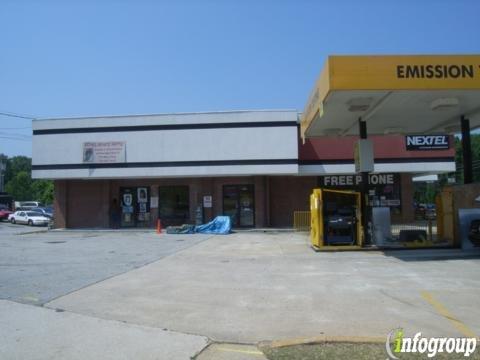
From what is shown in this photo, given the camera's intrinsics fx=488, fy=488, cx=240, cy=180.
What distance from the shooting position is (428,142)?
30.7m

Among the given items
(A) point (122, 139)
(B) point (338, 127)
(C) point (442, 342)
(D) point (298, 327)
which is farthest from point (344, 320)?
(A) point (122, 139)

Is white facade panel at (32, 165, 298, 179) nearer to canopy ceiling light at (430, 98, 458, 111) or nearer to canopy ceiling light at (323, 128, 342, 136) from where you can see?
canopy ceiling light at (323, 128, 342, 136)

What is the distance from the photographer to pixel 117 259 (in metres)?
15.8

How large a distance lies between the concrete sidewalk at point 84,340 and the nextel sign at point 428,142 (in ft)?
87.0

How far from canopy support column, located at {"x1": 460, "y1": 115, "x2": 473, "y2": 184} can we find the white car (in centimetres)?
3679

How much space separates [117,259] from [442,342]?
38.2ft

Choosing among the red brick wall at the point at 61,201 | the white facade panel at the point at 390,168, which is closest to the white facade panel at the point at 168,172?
the red brick wall at the point at 61,201

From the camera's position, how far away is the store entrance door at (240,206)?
1246 inches

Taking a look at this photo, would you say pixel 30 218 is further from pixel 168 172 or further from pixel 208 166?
pixel 208 166

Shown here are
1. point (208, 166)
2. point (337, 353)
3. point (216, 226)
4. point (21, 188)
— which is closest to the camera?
point (337, 353)

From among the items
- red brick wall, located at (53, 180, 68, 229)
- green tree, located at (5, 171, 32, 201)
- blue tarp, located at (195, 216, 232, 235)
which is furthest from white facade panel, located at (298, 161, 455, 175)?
green tree, located at (5, 171, 32, 201)

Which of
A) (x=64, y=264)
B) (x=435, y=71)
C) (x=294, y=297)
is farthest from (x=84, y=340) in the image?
(x=435, y=71)

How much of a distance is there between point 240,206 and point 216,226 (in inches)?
128

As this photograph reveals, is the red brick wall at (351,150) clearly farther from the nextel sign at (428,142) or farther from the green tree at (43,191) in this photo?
the green tree at (43,191)
